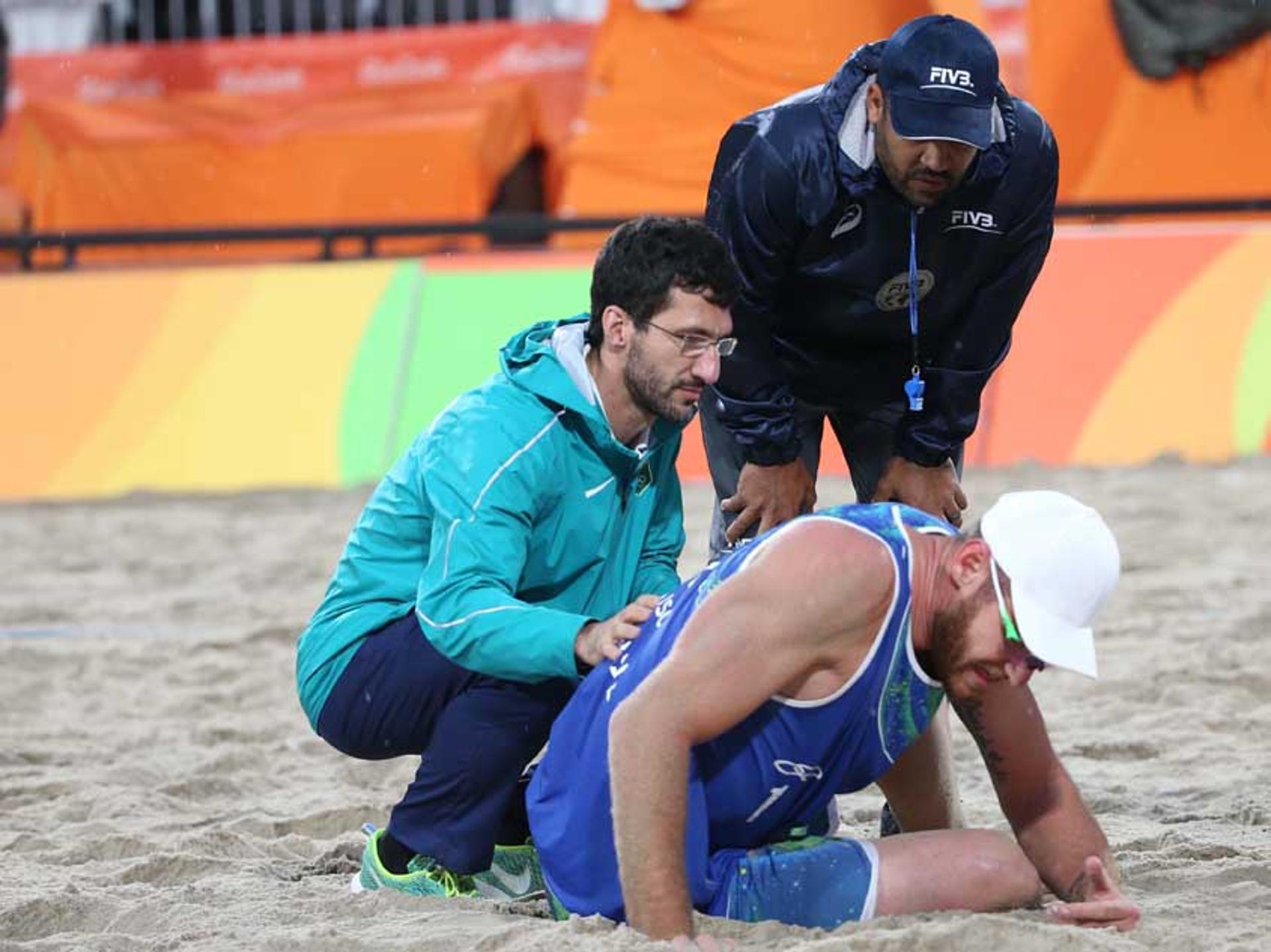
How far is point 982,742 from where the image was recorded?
11.7 feet

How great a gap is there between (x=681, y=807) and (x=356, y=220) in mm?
8145

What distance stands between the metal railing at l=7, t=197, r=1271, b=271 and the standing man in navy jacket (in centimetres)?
498

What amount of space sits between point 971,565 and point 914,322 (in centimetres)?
111

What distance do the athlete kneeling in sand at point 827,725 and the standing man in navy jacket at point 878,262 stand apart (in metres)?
0.89

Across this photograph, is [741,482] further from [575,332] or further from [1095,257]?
[1095,257]

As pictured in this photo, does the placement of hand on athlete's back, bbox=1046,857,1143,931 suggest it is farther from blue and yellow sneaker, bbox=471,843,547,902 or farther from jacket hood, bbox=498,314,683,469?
jacket hood, bbox=498,314,683,469

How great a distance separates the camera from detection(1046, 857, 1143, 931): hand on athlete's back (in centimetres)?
343

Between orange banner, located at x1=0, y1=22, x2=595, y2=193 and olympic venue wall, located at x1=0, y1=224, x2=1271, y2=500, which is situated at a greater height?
orange banner, located at x1=0, y1=22, x2=595, y2=193

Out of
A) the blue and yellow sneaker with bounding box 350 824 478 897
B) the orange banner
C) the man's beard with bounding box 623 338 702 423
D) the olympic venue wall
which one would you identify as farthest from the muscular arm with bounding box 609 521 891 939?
the orange banner

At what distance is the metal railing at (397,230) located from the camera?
30.6 feet

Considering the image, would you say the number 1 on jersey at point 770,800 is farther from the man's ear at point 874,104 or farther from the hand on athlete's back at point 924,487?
the man's ear at point 874,104

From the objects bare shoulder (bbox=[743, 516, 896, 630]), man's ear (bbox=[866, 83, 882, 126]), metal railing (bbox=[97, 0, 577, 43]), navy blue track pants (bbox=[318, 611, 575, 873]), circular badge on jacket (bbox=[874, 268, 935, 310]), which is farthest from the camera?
metal railing (bbox=[97, 0, 577, 43])

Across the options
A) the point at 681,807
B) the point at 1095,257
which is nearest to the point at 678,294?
the point at 681,807

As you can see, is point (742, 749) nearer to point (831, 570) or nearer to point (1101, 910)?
point (831, 570)
